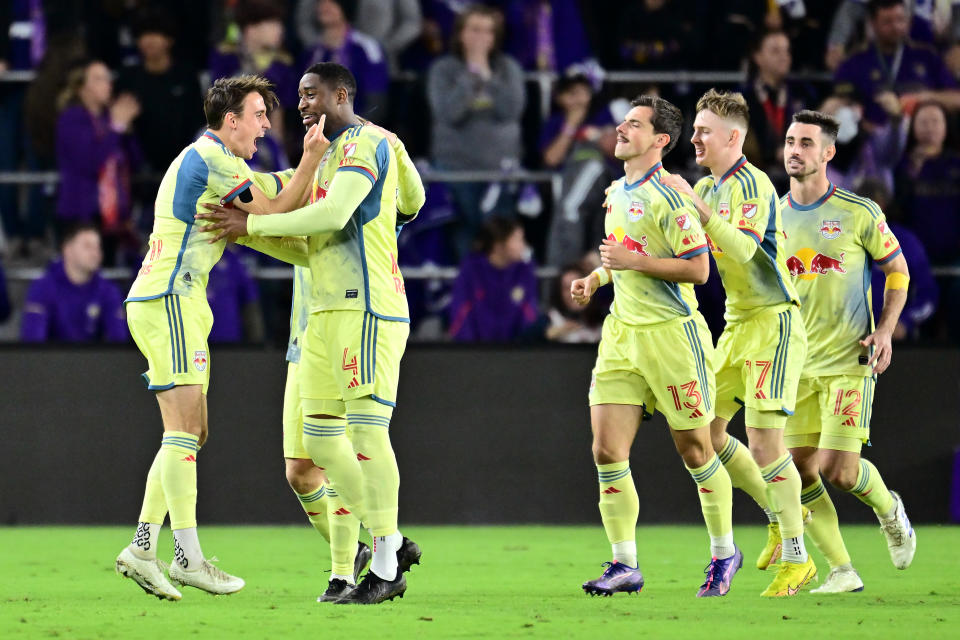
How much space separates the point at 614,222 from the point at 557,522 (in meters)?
4.16

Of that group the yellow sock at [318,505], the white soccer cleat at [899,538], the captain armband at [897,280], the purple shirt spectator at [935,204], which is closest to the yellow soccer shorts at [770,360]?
the captain armband at [897,280]

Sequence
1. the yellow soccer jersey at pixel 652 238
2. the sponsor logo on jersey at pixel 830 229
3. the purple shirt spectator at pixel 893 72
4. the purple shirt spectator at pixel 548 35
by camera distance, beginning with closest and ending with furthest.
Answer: the yellow soccer jersey at pixel 652 238, the sponsor logo on jersey at pixel 830 229, the purple shirt spectator at pixel 893 72, the purple shirt spectator at pixel 548 35

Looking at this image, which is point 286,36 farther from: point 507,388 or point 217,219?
point 217,219

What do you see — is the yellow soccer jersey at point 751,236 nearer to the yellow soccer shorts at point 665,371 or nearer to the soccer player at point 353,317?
the yellow soccer shorts at point 665,371

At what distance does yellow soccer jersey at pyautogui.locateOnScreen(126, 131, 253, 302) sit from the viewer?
235 inches

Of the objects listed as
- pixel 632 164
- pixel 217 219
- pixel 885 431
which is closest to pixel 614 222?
pixel 632 164

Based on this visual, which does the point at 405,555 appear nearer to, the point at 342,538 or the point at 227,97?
the point at 342,538

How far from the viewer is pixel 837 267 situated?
686cm

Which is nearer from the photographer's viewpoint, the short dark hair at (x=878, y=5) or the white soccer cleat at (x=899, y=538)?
the white soccer cleat at (x=899, y=538)

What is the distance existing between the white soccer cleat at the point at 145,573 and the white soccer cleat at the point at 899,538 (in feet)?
11.6

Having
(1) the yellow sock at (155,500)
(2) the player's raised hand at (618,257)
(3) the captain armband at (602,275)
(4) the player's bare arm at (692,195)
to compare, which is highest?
(4) the player's bare arm at (692,195)

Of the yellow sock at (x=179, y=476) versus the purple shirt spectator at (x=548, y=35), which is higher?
the purple shirt spectator at (x=548, y=35)

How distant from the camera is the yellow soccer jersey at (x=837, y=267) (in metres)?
6.84

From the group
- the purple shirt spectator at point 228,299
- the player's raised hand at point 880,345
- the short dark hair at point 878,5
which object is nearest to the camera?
the player's raised hand at point 880,345
